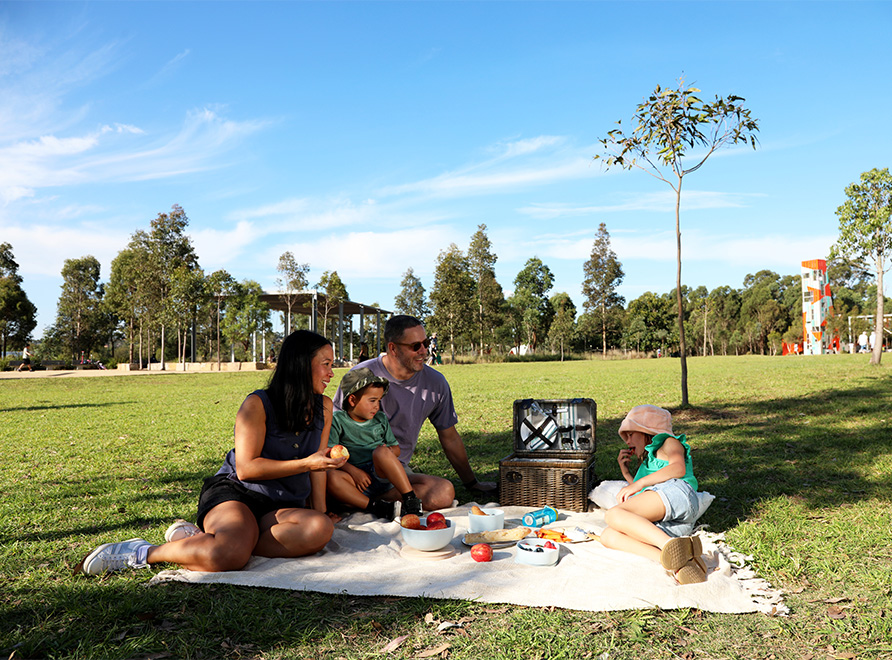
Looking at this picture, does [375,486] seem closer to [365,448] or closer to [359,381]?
[365,448]

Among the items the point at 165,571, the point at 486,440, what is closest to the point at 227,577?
the point at 165,571

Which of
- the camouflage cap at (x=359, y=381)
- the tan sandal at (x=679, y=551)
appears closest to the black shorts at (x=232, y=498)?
the camouflage cap at (x=359, y=381)

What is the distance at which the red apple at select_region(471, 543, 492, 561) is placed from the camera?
140 inches

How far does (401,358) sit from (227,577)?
2051 millimetres

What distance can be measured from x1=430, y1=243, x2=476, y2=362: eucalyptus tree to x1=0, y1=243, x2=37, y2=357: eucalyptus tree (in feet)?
96.2

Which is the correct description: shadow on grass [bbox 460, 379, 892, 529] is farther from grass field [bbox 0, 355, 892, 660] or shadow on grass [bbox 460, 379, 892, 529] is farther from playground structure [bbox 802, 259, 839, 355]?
playground structure [bbox 802, 259, 839, 355]

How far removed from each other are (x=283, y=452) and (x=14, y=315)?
5028 centimetres

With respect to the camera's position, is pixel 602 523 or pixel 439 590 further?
pixel 602 523

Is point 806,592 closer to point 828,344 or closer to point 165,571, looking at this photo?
point 165,571

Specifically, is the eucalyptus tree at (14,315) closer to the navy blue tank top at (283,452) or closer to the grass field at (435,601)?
the grass field at (435,601)

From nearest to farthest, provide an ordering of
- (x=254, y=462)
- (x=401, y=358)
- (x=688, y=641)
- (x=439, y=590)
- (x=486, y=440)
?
(x=688, y=641), (x=439, y=590), (x=254, y=462), (x=401, y=358), (x=486, y=440)

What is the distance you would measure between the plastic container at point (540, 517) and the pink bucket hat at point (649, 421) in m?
0.79

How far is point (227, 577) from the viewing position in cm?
326

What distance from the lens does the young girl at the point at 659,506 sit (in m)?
3.19
